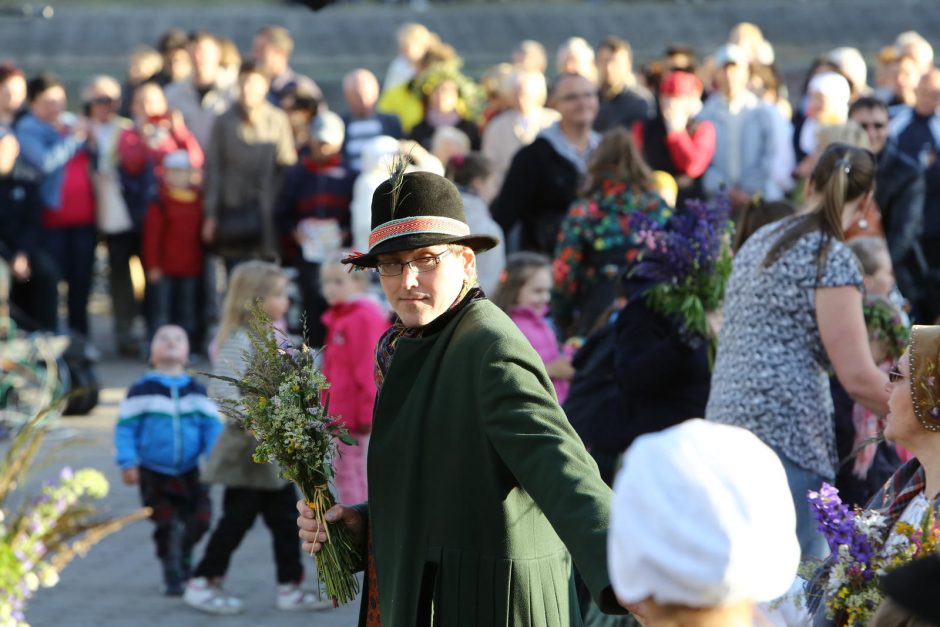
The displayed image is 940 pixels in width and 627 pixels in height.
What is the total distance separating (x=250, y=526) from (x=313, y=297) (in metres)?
4.53

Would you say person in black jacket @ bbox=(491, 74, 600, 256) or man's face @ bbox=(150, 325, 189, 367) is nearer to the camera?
man's face @ bbox=(150, 325, 189, 367)

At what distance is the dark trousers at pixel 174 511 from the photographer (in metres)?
7.98

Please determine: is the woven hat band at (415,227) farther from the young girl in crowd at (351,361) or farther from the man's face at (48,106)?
the man's face at (48,106)

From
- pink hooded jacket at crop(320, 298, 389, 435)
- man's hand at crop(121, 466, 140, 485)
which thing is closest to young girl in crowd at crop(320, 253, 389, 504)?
pink hooded jacket at crop(320, 298, 389, 435)

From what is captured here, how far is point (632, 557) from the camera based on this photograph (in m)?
2.39

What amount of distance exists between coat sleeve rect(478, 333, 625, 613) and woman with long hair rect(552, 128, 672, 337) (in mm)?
4552

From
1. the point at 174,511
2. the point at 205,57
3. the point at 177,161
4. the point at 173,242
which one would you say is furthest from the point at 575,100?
the point at 205,57

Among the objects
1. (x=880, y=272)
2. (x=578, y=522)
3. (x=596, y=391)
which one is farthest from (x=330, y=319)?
(x=578, y=522)

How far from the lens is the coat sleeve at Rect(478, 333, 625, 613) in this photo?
3.38 metres

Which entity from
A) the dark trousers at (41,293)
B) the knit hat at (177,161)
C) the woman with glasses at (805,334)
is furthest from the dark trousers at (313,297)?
Result: the woman with glasses at (805,334)

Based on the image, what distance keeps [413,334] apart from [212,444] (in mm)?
4124

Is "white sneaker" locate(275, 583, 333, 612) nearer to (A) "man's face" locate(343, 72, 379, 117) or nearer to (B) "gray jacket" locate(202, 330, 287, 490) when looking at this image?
(B) "gray jacket" locate(202, 330, 287, 490)

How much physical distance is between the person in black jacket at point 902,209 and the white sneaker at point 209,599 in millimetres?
5289

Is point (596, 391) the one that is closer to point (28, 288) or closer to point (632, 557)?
point (632, 557)
